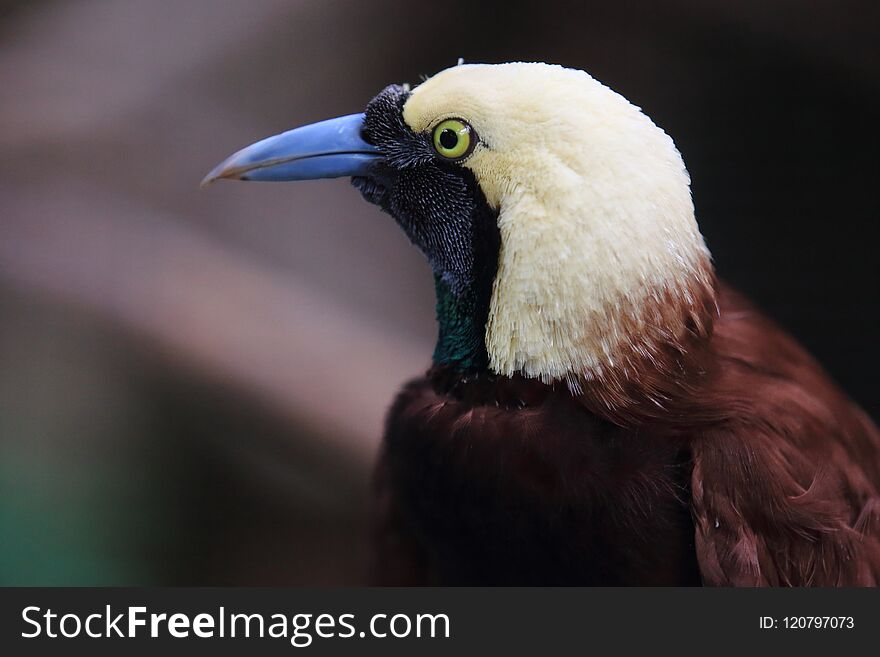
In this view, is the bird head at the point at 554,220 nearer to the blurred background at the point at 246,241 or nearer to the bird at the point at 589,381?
the bird at the point at 589,381

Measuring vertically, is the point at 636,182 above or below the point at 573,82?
below

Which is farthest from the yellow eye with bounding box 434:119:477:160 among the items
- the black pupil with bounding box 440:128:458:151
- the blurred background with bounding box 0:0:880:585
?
the blurred background with bounding box 0:0:880:585

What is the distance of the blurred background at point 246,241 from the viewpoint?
136 cm

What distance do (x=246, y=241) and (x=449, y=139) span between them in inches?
31.6

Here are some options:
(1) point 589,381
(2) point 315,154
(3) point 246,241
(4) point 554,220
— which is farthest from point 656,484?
(3) point 246,241

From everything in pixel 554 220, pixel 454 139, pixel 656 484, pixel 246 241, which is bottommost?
pixel 656 484

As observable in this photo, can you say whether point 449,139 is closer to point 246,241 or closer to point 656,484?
point 656,484

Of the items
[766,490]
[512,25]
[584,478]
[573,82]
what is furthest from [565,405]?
[512,25]

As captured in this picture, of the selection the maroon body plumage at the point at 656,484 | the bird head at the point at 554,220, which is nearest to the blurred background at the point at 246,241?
the maroon body plumage at the point at 656,484

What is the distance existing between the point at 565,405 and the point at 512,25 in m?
A: 0.92

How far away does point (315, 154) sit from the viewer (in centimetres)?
97

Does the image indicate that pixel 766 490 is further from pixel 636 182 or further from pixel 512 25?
pixel 512 25

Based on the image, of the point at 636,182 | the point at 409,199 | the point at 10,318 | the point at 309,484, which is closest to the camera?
the point at 636,182

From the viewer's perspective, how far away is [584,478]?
0.86m
